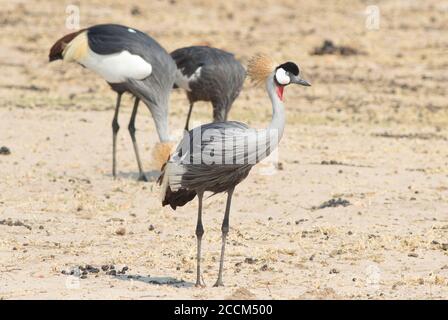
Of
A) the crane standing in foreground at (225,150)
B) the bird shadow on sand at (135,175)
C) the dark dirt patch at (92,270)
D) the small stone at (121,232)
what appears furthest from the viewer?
the bird shadow on sand at (135,175)

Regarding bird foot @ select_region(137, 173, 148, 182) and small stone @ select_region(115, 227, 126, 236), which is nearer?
small stone @ select_region(115, 227, 126, 236)

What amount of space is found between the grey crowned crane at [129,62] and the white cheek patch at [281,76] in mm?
3592

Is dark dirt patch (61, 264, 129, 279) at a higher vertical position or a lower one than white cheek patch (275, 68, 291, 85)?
lower

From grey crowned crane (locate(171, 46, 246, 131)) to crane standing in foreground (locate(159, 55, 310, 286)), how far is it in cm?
453

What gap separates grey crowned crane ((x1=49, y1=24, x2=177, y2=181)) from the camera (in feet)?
37.1

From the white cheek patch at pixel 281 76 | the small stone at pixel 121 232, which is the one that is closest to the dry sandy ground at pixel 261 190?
the small stone at pixel 121 232

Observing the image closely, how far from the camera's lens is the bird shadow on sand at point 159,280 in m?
7.50

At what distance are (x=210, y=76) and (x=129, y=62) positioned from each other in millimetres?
1246

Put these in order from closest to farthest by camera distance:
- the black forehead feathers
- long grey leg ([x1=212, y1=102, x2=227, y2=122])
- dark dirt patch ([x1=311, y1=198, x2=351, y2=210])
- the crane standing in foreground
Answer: the crane standing in foreground → the black forehead feathers → dark dirt patch ([x1=311, y1=198, x2=351, y2=210]) → long grey leg ([x1=212, y1=102, x2=227, y2=122])

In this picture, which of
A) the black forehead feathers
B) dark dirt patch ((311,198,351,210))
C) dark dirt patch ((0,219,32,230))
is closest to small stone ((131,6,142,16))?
dark dirt patch ((311,198,351,210))

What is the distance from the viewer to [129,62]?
11312 millimetres

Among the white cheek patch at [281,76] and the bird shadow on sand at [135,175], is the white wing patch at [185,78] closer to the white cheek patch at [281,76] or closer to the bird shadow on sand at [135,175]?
the bird shadow on sand at [135,175]

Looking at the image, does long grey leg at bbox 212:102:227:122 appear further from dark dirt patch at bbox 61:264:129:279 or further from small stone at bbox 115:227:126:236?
dark dirt patch at bbox 61:264:129:279

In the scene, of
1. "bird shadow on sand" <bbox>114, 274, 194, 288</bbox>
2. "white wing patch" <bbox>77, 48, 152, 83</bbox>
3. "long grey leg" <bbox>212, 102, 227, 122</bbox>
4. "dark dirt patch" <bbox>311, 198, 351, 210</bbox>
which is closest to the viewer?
"bird shadow on sand" <bbox>114, 274, 194, 288</bbox>
